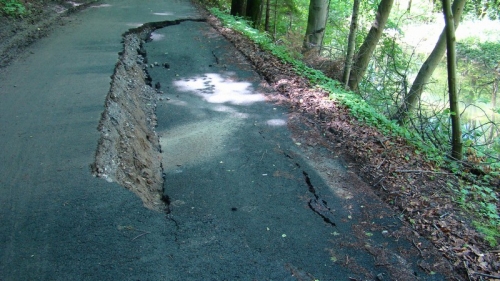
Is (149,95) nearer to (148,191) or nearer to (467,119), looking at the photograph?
(148,191)

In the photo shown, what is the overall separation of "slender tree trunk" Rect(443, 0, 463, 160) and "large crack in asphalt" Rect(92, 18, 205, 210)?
4.51 metres

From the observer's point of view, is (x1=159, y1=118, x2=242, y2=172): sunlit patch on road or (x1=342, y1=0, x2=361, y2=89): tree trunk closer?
(x1=159, y1=118, x2=242, y2=172): sunlit patch on road

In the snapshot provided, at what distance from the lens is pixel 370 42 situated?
30.8ft

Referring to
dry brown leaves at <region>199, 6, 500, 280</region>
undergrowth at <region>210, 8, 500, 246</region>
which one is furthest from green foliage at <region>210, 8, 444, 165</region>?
dry brown leaves at <region>199, 6, 500, 280</region>

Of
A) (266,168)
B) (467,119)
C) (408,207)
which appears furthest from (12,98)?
(467,119)

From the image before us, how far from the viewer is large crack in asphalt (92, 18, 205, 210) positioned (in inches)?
169

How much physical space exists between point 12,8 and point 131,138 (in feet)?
Result: 25.0

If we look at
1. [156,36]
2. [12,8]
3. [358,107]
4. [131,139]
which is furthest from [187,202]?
[12,8]

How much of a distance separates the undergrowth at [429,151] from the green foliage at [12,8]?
6938 mm

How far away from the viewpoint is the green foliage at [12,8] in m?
9.68

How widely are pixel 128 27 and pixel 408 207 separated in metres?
9.40

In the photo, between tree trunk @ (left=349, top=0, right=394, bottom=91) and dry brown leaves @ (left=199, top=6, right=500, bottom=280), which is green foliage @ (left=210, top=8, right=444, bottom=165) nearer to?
dry brown leaves @ (left=199, top=6, right=500, bottom=280)

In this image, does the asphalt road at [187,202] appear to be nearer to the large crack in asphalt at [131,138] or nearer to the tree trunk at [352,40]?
the large crack in asphalt at [131,138]

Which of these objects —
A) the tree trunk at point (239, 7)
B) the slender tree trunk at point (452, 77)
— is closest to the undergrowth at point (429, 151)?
the slender tree trunk at point (452, 77)
